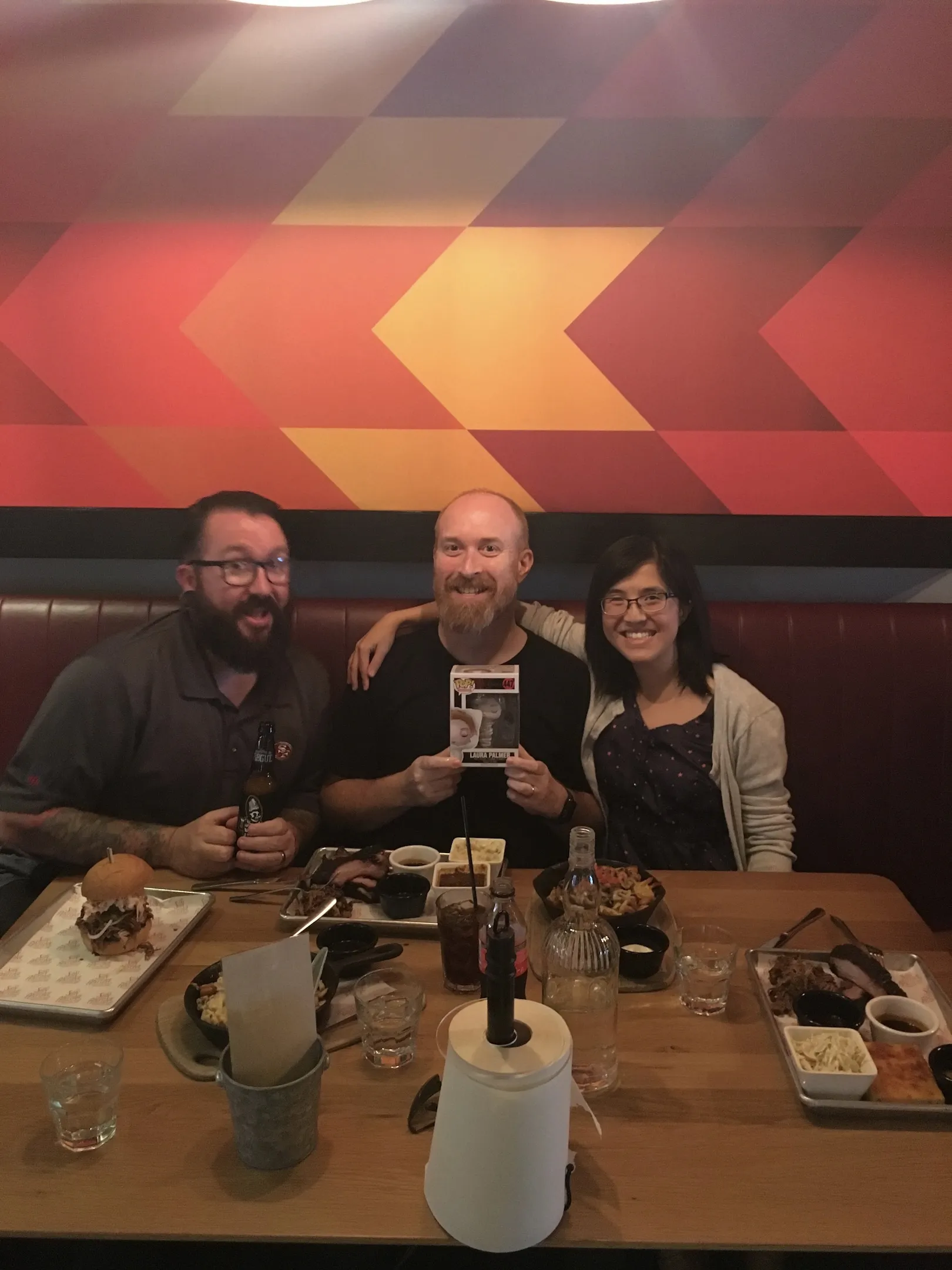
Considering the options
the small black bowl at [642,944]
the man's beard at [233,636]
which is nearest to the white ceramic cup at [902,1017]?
the small black bowl at [642,944]

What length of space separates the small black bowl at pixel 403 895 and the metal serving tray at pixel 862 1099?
24.0 inches

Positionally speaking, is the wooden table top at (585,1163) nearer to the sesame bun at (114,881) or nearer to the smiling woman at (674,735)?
the sesame bun at (114,881)

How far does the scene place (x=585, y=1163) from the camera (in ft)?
3.72

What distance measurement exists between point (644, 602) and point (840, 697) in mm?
707

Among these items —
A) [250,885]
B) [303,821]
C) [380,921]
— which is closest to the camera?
[380,921]

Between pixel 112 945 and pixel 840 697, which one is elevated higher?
pixel 840 697

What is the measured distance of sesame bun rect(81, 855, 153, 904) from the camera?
1.62 m

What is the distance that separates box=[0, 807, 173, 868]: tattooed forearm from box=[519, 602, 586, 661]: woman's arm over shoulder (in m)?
1.08

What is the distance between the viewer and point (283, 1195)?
1.08m

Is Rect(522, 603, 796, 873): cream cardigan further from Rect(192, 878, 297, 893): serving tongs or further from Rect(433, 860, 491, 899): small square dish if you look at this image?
Rect(192, 878, 297, 893): serving tongs

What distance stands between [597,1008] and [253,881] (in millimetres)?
876

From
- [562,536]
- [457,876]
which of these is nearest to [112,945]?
[457,876]

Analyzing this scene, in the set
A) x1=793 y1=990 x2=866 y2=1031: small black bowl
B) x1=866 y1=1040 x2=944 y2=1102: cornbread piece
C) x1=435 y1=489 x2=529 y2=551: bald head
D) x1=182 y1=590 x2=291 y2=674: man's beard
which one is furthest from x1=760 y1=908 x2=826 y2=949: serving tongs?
x1=182 y1=590 x2=291 y2=674: man's beard

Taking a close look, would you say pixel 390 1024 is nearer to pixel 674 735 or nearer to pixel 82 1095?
pixel 82 1095
